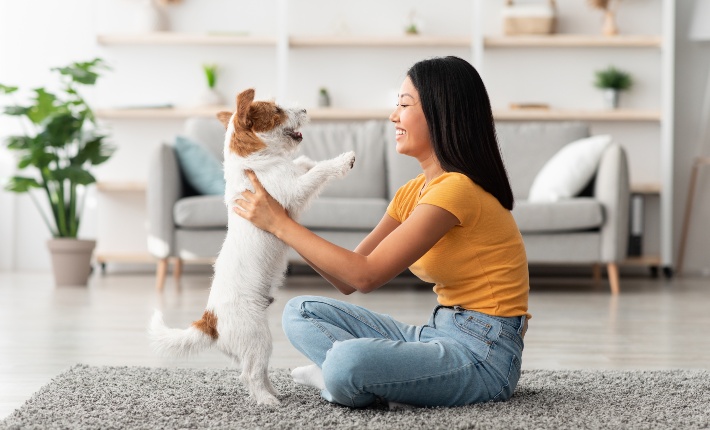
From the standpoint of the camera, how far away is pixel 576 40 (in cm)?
563

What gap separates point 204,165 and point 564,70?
2.60 meters

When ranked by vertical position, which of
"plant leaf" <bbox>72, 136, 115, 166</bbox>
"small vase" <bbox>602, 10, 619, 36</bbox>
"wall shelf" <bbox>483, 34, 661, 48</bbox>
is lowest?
"plant leaf" <bbox>72, 136, 115, 166</bbox>

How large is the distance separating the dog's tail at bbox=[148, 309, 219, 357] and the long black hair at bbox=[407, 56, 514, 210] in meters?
0.57

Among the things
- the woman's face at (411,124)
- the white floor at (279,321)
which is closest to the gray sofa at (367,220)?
the white floor at (279,321)

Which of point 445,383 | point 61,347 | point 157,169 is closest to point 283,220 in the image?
point 445,383

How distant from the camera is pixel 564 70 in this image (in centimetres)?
587

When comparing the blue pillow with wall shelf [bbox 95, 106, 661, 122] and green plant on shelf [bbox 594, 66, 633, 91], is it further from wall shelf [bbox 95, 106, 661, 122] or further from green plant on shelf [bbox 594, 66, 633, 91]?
green plant on shelf [bbox 594, 66, 633, 91]

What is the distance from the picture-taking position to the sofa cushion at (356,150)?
201 inches

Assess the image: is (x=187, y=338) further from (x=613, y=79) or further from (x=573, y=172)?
(x=613, y=79)

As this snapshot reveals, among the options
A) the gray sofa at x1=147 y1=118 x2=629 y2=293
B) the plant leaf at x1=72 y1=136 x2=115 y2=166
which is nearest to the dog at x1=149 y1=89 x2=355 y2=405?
the gray sofa at x1=147 y1=118 x2=629 y2=293

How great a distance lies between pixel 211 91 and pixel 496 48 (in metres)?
1.88

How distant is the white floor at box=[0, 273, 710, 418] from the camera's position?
246 centimetres

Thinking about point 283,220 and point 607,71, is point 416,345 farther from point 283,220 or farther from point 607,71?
point 607,71

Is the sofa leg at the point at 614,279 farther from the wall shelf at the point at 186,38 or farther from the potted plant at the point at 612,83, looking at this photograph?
the wall shelf at the point at 186,38
